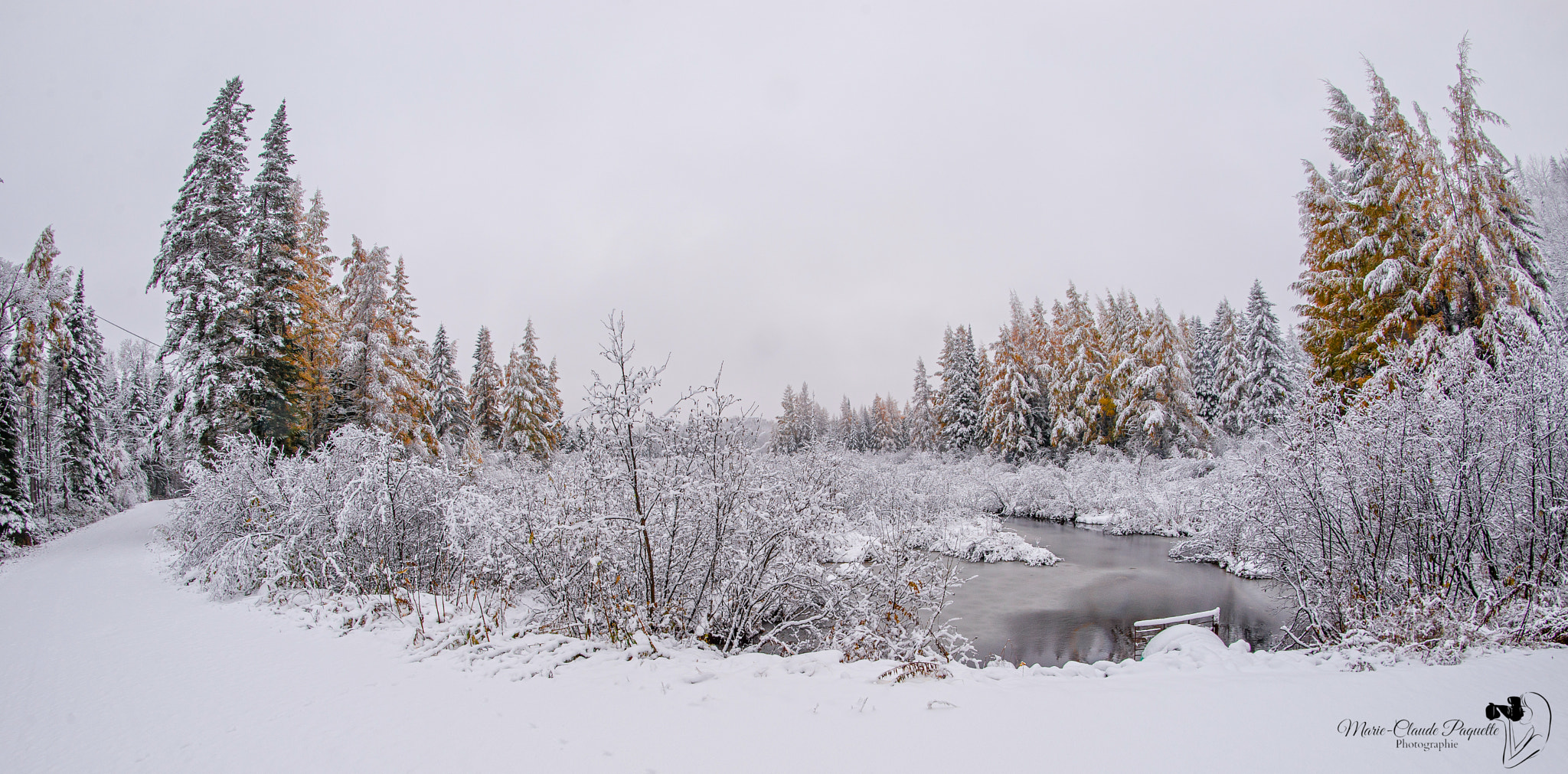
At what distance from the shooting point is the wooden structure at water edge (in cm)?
883

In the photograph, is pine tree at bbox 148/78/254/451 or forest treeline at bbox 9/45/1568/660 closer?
forest treeline at bbox 9/45/1568/660

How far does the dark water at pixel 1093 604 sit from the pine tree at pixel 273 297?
680 inches

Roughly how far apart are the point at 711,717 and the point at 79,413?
34.8m

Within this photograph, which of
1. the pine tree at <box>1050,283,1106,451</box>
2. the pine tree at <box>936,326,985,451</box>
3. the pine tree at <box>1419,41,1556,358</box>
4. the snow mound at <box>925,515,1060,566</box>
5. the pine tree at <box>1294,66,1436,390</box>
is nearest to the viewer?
the pine tree at <box>1419,41,1556,358</box>

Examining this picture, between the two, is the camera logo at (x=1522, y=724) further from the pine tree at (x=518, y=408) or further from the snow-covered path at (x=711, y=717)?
the pine tree at (x=518, y=408)

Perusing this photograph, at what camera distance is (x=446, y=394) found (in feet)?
103

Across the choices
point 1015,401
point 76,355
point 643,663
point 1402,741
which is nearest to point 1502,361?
point 1402,741

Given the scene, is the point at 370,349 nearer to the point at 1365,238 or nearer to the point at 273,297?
the point at 273,297

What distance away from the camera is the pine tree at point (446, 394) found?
30286 millimetres

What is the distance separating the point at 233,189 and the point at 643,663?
18597 millimetres

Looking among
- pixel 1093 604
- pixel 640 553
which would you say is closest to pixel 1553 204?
pixel 1093 604

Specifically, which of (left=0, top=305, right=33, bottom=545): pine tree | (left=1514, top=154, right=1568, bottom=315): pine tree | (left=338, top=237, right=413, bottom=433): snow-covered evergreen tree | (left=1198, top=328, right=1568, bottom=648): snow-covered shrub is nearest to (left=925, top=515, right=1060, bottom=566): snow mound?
(left=1198, top=328, right=1568, bottom=648): snow-covered shrub

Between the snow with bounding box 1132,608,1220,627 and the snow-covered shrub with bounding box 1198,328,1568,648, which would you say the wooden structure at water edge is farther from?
the snow-covered shrub with bounding box 1198,328,1568,648

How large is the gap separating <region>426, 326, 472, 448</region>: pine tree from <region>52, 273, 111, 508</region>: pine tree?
40.1ft
